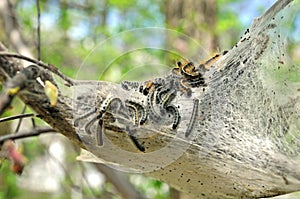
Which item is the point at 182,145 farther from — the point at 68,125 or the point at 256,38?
the point at 256,38

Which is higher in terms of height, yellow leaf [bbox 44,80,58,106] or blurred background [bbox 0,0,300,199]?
blurred background [bbox 0,0,300,199]

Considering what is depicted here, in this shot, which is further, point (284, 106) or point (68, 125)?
point (284, 106)

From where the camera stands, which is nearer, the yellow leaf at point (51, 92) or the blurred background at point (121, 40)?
the yellow leaf at point (51, 92)

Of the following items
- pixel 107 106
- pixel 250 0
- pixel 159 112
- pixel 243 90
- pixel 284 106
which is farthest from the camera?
pixel 250 0

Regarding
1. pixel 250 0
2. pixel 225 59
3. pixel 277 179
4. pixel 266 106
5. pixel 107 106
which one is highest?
pixel 250 0

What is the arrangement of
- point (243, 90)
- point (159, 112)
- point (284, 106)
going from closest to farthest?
point (159, 112) < point (243, 90) < point (284, 106)

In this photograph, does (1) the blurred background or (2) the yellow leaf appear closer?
(2) the yellow leaf

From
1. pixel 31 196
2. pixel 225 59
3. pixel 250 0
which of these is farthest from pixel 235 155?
pixel 31 196

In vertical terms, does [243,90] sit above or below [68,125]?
above

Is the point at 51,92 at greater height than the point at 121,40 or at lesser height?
lesser

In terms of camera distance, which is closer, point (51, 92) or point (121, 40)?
point (51, 92)

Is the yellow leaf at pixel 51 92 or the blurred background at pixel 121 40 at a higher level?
the blurred background at pixel 121 40
